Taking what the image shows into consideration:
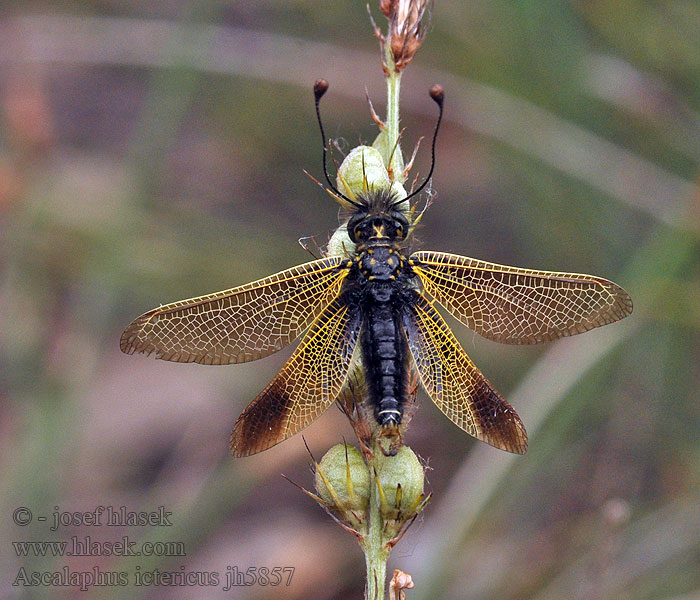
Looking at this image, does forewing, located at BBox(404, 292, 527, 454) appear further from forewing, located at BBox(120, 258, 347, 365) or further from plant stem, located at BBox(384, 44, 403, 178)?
plant stem, located at BBox(384, 44, 403, 178)

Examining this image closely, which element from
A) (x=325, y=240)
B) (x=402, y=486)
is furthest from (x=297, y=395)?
(x=325, y=240)

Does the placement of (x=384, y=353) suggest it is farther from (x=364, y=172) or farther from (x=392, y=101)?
(x=392, y=101)

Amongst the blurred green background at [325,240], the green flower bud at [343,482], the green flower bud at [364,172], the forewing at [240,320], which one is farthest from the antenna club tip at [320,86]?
the blurred green background at [325,240]

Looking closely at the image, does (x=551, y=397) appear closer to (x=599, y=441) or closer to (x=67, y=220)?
(x=599, y=441)

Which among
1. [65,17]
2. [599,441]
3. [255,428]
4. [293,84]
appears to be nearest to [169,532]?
[255,428]

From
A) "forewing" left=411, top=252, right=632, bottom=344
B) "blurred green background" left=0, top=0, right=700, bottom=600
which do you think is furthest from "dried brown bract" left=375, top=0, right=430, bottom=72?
"blurred green background" left=0, top=0, right=700, bottom=600

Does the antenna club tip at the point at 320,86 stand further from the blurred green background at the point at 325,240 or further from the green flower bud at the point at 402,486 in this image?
the blurred green background at the point at 325,240
